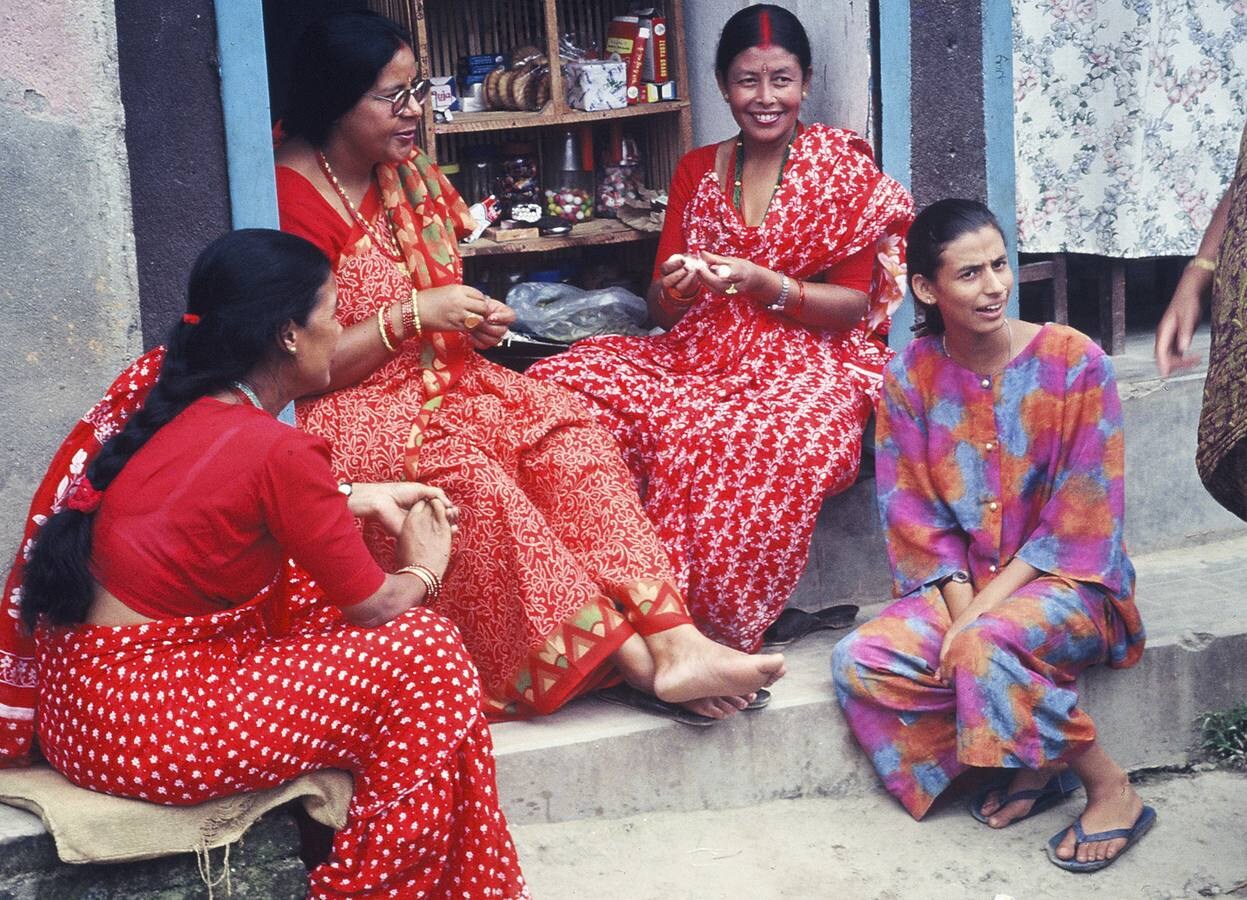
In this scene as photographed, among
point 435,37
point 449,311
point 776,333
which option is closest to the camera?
point 449,311

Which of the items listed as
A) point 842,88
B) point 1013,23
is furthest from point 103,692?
point 1013,23

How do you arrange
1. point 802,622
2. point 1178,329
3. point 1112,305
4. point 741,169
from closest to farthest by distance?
point 1178,329 < point 802,622 < point 741,169 < point 1112,305

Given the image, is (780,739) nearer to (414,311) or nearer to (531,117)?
(414,311)

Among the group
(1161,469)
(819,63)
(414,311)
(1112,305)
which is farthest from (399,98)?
(1161,469)

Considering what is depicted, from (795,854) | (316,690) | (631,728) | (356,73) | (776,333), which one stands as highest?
(356,73)

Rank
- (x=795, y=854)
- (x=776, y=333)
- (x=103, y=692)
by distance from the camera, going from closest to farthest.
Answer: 1. (x=103, y=692)
2. (x=795, y=854)
3. (x=776, y=333)

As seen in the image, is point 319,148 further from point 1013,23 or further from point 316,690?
point 1013,23

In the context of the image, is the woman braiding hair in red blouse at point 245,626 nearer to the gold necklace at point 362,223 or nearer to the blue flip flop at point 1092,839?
the gold necklace at point 362,223

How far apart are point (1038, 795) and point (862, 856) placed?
48 cm

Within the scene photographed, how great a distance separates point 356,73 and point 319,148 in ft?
0.84

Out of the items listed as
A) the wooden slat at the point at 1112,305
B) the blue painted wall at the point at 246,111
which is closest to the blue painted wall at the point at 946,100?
the wooden slat at the point at 1112,305

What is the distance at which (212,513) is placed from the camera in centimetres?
284

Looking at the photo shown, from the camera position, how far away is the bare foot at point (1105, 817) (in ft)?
11.5

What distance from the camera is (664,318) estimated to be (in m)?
4.69
